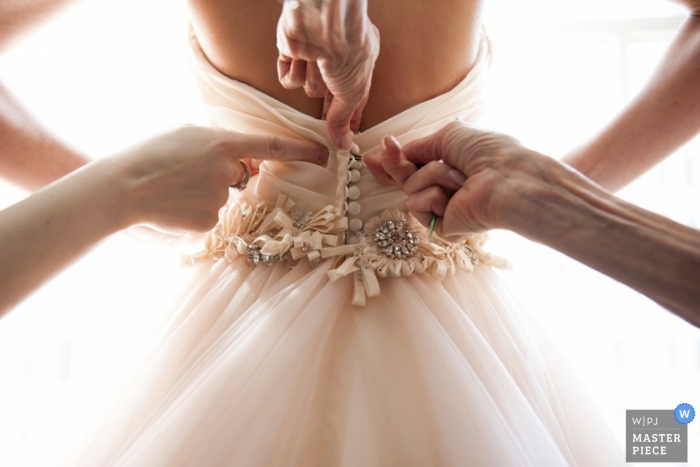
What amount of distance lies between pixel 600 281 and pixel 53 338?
1633 millimetres

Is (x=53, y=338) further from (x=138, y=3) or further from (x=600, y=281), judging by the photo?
(x=600, y=281)

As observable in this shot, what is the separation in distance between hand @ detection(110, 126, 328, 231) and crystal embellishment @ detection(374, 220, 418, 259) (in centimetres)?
13

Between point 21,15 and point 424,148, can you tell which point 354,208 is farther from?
point 21,15

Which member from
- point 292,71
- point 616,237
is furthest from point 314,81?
point 616,237

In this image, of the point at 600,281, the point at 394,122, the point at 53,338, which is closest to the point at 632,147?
the point at 394,122

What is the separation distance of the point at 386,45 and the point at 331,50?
188 mm

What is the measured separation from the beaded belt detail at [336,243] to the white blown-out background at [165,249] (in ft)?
0.43

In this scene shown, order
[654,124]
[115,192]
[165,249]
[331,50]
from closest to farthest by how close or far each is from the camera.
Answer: [331,50]
[115,192]
[654,124]
[165,249]

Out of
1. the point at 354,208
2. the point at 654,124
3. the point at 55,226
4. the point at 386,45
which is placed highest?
the point at 654,124

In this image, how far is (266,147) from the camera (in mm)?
648

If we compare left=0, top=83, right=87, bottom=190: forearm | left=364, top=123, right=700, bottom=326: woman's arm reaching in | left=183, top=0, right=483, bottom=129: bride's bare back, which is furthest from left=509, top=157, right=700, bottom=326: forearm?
left=0, top=83, right=87, bottom=190: forearm

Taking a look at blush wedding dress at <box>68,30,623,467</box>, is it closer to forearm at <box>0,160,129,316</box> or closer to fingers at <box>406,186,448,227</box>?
fingers at <box>406,186,448,227</box>

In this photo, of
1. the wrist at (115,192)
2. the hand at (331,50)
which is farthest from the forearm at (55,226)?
the hand at (331,50)

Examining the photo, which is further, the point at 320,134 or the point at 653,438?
the point at 653,438
